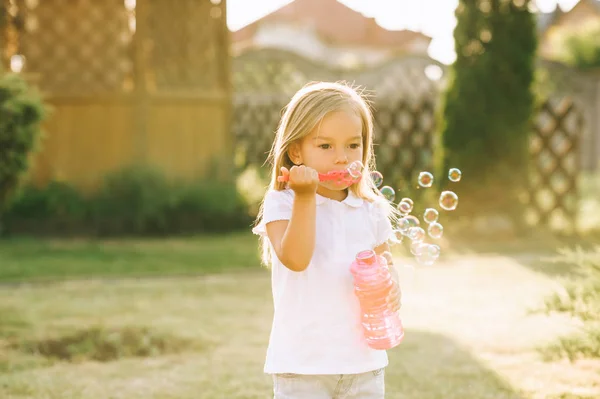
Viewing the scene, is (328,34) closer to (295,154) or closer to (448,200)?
(448,200)

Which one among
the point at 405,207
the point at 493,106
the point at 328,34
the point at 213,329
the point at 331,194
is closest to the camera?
the point at 331,194

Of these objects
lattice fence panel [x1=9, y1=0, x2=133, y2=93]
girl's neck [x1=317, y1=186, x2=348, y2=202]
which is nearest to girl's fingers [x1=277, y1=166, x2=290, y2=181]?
girl's neck [x1=317, y1=186, x2=348, y2=202]

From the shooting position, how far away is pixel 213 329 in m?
5.46

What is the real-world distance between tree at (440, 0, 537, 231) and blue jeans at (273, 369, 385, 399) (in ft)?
25.3

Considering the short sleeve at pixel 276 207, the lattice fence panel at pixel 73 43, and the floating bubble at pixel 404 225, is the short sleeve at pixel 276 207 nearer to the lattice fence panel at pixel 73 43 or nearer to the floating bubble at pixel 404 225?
the floating bubble at pixel 404 225

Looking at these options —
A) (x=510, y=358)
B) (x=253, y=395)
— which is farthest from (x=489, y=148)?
(x=253, y=395)

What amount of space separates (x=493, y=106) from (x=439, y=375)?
20.9ft

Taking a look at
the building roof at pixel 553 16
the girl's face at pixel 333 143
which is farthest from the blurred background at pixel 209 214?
the building roof at pixel 553 16

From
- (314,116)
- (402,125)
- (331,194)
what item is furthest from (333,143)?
(402,125)

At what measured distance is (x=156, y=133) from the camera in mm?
11266

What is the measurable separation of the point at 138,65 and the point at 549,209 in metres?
5.57

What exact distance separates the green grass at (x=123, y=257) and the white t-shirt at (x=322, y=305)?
509 cm

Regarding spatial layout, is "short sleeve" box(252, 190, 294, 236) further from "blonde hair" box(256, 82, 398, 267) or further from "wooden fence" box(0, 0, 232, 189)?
"wooden fence" box(0, 0, 232, 189)

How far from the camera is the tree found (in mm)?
10180
